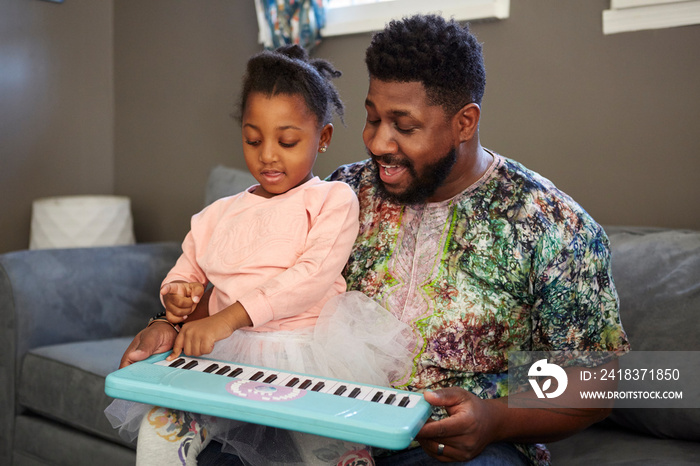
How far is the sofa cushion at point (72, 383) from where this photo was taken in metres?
2.13

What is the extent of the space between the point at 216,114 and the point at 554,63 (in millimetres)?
1807

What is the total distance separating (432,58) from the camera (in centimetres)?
139

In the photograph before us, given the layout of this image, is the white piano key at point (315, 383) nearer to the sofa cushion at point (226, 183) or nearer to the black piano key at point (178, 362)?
the black piano key at point (178, 362)

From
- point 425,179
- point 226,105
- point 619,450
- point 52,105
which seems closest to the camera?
point 425,179

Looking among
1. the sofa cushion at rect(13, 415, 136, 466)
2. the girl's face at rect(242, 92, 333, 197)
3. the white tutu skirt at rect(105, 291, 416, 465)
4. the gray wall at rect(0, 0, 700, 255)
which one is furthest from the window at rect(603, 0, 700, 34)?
the sofa cushion at rect(13, 415, 136, 466)

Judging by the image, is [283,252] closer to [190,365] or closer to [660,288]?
[190,365]

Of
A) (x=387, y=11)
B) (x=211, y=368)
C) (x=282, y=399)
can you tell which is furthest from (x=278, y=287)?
(x=387, y=11)

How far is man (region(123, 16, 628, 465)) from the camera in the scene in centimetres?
134

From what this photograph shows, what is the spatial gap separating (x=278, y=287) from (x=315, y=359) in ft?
0.54

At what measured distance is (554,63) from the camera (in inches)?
91.3

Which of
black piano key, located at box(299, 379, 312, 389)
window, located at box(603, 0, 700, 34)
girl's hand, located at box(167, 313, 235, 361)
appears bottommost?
black piano key, located at box(299, 379, 312, 389)

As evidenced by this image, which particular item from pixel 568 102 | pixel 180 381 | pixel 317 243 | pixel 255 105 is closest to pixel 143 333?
pixel 180 381

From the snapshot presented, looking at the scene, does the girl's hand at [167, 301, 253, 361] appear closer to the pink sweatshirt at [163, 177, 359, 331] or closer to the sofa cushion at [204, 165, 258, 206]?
the pink sweatshirt at [163, 177, 359, 331]

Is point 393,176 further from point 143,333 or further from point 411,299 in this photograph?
point 143,333
